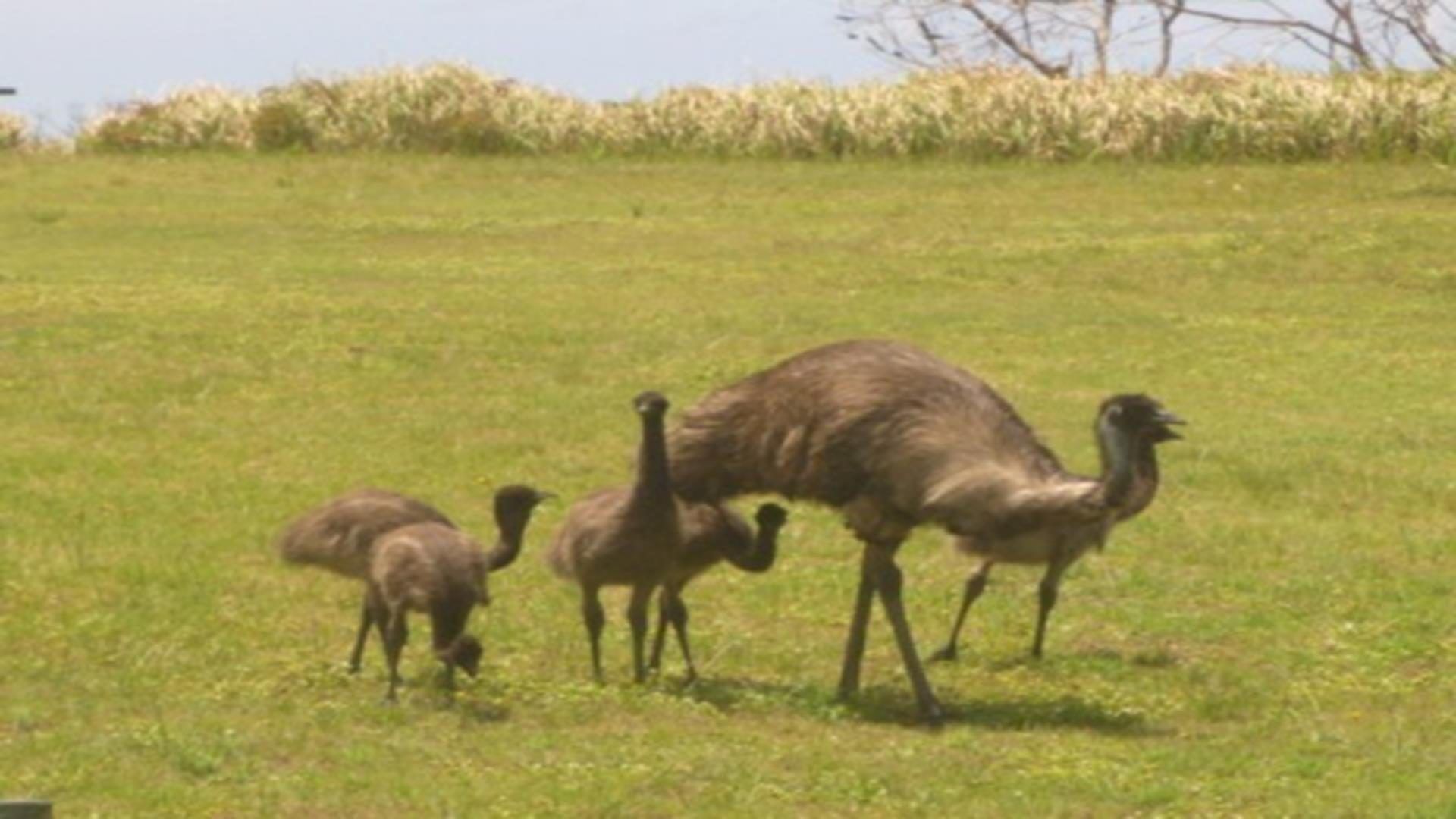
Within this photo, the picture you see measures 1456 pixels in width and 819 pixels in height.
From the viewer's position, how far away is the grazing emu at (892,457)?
10773 mm

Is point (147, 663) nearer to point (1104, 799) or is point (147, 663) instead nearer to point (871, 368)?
point (871, 368)

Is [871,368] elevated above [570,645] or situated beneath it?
elevated above

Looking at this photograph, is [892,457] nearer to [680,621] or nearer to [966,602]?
[680,621]

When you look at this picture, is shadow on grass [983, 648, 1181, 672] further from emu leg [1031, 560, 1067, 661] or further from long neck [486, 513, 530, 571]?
long neck [486, 513, 530, 571]

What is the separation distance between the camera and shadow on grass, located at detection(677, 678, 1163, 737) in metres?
11.2

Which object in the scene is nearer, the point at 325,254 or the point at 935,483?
the point at 935,483

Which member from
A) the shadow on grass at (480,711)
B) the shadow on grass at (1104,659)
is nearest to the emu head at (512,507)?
the shadow on grass at (480,711)

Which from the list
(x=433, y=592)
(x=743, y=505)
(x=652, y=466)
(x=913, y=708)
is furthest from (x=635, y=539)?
(x=743, y=505)

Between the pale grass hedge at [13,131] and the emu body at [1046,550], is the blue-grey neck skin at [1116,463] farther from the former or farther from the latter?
the pale grass hedge at [13,131]

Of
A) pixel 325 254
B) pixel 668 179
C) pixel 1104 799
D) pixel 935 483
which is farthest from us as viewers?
pixel 668 179

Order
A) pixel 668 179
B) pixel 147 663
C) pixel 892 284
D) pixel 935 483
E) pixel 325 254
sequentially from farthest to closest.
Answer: pixel 668 179, pixel 325 254, pixel 892 284, pixel 147 663, pixel 935 483

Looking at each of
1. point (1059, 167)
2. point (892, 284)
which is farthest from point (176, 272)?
point (1059, 167)

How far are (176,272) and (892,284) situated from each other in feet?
18.7

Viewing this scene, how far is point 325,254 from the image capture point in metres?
27.0
